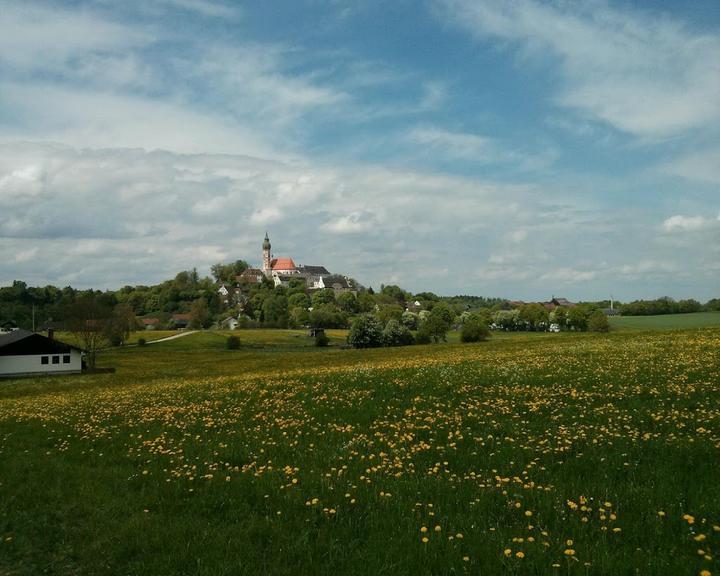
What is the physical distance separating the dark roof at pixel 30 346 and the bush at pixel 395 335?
6148 centimetres

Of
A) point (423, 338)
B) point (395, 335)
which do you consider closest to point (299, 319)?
point (423, 338)

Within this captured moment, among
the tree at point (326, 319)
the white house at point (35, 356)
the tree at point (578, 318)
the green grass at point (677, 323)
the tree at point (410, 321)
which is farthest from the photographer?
the tree at point (326, 319)

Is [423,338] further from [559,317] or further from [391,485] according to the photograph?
[391,485]

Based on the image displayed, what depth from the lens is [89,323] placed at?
266ft

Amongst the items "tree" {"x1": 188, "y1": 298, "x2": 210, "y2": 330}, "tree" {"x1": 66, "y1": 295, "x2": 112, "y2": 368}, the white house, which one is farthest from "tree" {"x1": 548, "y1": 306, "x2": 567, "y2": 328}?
the white house

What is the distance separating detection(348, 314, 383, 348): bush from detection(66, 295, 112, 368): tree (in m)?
51.1

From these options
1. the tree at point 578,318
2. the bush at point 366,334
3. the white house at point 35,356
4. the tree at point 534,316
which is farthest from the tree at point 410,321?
the white house at point 35,356

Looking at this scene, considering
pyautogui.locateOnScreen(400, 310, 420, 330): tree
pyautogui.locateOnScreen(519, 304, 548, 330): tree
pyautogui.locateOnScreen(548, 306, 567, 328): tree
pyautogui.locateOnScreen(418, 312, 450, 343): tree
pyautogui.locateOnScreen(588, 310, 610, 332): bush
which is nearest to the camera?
pyautogui.locateOnScreen(418, 312, 450, 343): tree

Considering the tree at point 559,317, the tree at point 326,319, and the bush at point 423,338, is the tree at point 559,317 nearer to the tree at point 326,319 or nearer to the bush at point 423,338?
the bush at point 423,338

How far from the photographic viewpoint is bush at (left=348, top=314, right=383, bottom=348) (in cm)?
11656

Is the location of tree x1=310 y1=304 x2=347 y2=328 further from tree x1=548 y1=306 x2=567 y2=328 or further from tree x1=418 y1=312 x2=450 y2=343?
tree x1=548 y1=306 x2=567 y2=328

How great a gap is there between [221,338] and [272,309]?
61.9 metres

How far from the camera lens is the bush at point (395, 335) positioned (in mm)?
116312

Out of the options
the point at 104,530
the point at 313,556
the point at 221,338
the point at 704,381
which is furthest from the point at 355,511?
the point at 221,338
